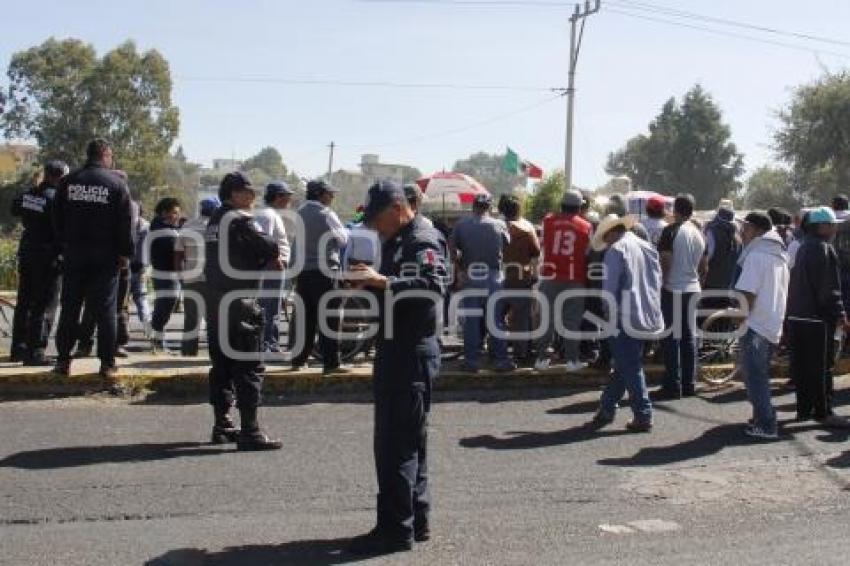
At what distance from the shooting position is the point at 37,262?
893 cm

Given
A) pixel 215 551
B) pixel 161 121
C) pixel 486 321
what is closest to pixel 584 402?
pixel 486 321

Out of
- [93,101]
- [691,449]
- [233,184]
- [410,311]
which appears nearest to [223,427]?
[233,184]

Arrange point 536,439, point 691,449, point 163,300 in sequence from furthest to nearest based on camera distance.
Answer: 1. point 163,300
2. point 536,439
3. point 691,449

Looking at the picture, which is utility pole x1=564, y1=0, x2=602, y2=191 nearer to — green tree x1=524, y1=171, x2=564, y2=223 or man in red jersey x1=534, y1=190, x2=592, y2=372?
green tree x1=524, y1=171, x2=564, y2=223

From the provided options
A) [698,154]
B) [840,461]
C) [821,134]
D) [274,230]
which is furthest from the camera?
[698,154]

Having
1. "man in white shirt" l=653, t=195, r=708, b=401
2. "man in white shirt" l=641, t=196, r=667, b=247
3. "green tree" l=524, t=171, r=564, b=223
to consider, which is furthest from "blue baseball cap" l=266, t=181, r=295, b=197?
"green tree" l=524, t=171, r=564, b=223

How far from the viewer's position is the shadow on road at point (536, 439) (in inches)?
289

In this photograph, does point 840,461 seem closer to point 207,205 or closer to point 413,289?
point 413,289

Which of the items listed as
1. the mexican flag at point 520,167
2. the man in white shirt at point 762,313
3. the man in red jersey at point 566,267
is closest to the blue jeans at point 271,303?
the man in red jersey at point 566,267

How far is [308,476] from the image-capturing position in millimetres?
6324

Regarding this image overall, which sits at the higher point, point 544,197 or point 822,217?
point 544,197

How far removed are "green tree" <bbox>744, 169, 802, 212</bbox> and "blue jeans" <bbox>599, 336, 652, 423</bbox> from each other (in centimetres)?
4976

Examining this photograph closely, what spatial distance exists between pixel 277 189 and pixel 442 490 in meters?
4.00

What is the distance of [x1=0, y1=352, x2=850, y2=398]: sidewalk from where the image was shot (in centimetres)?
827
